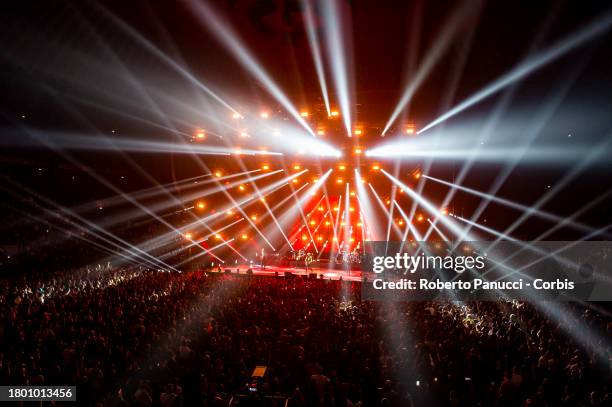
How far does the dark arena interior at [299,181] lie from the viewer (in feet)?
17.9

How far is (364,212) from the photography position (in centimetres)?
2398

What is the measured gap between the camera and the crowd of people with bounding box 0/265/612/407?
188 inches

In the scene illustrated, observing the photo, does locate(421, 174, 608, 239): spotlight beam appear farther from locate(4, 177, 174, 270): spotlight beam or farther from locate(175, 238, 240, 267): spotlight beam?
locate(4, 177, 174, 270): spotlight beam

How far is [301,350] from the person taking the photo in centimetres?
586

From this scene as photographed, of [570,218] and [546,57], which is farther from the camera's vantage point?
[570,218]

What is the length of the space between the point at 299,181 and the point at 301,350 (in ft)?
49.6

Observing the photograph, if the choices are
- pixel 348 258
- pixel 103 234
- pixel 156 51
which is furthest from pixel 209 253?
pixel 156 51

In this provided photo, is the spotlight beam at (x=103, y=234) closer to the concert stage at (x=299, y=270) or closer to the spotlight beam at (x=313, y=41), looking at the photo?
the concert stage at (x=299, y=270)

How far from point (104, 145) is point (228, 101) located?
29.5ft

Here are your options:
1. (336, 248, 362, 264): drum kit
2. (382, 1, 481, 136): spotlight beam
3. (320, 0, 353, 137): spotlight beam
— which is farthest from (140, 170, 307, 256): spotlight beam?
(382, 1, 481, 136): spotlight beam

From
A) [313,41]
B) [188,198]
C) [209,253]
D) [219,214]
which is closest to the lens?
[313,41]

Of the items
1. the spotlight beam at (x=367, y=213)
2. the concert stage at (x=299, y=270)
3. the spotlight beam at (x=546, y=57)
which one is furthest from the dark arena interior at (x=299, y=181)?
the spotlight beam at (x=367, y=213)

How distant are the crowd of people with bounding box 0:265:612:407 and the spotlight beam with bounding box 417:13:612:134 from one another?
18.0ft

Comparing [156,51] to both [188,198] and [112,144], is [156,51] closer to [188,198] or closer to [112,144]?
[112,144]
